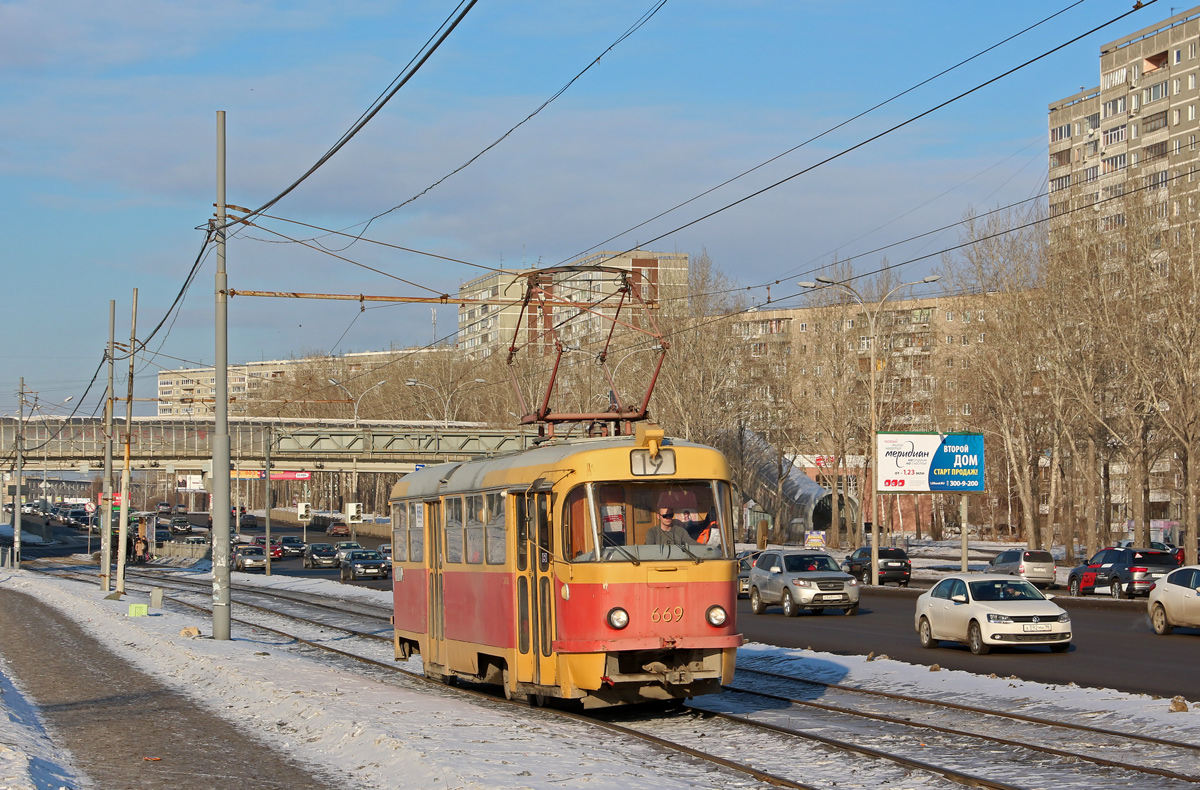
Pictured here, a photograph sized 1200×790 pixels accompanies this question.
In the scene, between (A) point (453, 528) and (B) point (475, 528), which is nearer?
(B) point (475, 528)

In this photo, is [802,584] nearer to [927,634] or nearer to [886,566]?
[927,634]

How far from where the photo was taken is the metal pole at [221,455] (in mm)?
23875

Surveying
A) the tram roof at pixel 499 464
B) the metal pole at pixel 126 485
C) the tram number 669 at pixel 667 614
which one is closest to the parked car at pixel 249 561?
the metal pole at pixel 126 485

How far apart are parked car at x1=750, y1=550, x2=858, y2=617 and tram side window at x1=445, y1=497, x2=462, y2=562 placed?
661 inches

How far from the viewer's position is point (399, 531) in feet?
63.6

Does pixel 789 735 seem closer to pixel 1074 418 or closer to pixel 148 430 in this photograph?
pixel 1074 418

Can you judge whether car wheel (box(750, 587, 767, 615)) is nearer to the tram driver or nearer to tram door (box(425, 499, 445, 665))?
tram door (box(425, 499, 445, 665))

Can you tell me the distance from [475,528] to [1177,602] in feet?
52.2

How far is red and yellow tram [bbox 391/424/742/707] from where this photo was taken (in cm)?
1292

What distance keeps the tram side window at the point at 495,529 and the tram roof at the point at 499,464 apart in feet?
1.15

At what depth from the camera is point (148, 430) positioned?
76875mm

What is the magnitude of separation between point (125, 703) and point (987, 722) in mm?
10289

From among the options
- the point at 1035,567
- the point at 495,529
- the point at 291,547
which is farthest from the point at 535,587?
the point at 291,547

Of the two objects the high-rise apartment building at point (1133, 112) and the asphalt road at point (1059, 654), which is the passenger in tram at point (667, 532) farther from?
the high-rise apartment building at point (1133, 112)
